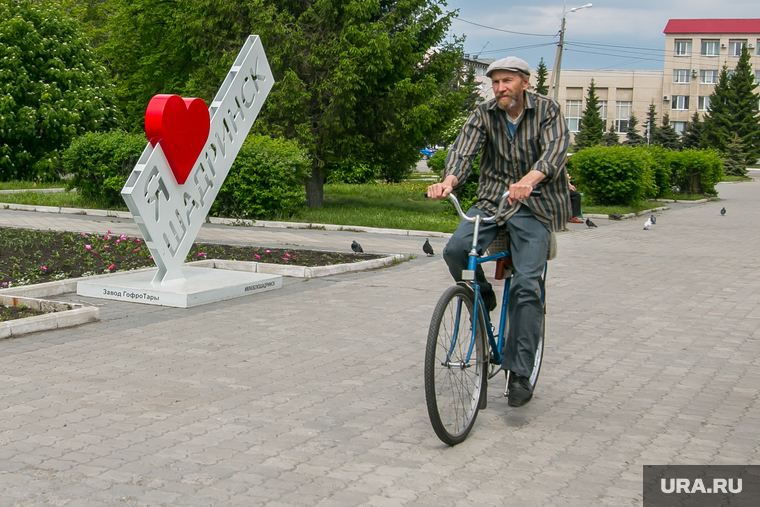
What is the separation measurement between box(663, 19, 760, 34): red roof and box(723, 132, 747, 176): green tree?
23.9 m

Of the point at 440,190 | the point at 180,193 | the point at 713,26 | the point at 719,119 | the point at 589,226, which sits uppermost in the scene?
the point at 713,26

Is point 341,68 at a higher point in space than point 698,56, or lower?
lower

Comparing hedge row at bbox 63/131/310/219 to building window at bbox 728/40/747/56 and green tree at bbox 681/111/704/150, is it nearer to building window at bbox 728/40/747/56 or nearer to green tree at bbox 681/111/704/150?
green tree at bbox 681/111/704/150

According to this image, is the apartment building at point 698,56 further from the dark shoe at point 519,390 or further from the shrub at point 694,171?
the dark shoe at point 519,390

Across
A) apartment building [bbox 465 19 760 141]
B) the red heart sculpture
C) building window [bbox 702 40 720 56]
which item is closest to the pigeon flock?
the red heart sculpture

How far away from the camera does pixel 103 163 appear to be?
57.6 feet

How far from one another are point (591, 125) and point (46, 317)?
79307 millimetres

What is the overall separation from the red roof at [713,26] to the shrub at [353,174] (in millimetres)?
68654

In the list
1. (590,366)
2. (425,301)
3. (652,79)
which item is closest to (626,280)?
(425,301)

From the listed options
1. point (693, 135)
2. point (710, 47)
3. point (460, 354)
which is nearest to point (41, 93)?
point (460, 354)

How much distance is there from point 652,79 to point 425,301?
89258 millimetres

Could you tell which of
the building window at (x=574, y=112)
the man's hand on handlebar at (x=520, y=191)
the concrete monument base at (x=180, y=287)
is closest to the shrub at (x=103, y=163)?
the concrete monument base at (x=180, y=287)

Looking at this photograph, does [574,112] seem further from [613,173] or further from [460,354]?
[460,354]

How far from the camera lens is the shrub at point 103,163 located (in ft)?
56.7
